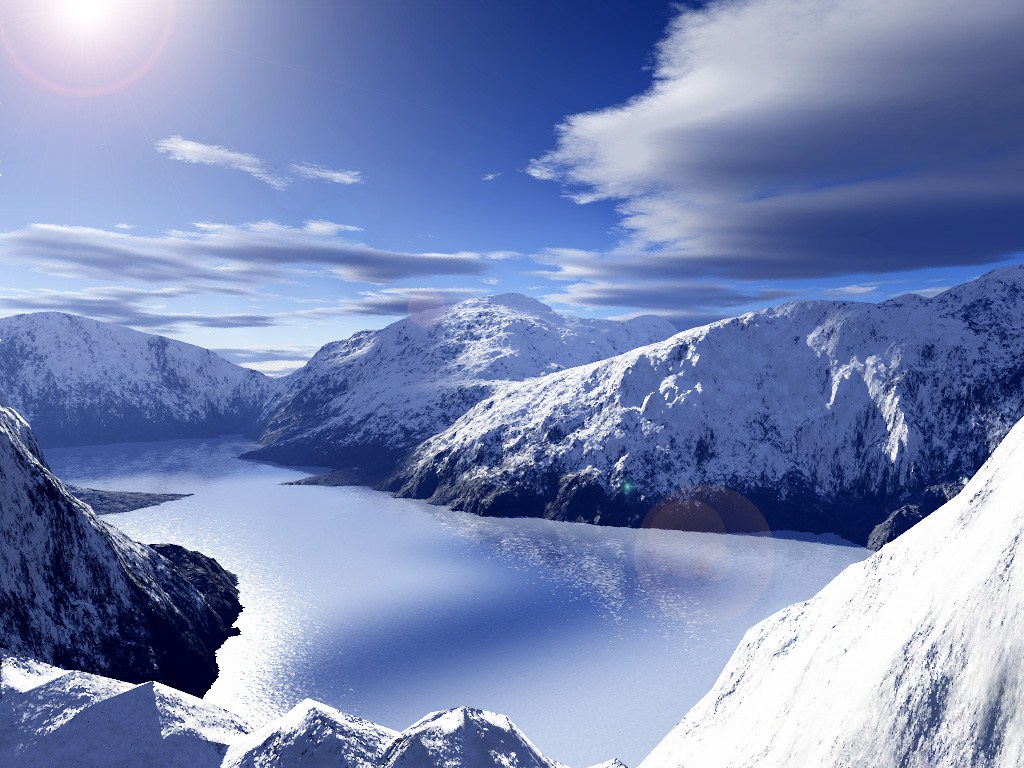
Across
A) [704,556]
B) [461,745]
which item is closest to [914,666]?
[461,745]

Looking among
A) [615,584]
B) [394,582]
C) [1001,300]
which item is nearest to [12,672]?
[394,582]

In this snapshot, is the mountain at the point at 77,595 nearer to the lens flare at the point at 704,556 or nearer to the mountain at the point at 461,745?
the mountain at the point at 461,745

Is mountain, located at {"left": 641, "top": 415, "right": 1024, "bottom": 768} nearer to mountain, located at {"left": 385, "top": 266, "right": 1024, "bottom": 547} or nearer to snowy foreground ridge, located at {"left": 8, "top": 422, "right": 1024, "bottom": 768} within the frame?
snowy foreground ridge, located at {"left": 8, "top": 422, "right": 1024, "bottom": 768}

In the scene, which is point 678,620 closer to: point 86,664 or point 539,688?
point 539,688

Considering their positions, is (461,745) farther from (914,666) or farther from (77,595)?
(77,595)

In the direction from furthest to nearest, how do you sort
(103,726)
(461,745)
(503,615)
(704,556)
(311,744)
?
1. (704,556)
2. (503,615)
3. (103,726)
4. (461,745)
5. (311,744)

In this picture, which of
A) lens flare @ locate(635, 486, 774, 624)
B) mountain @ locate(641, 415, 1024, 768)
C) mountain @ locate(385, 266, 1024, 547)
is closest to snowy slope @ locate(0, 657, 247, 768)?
mountain @ locate(641, 415, 1024, 768)
